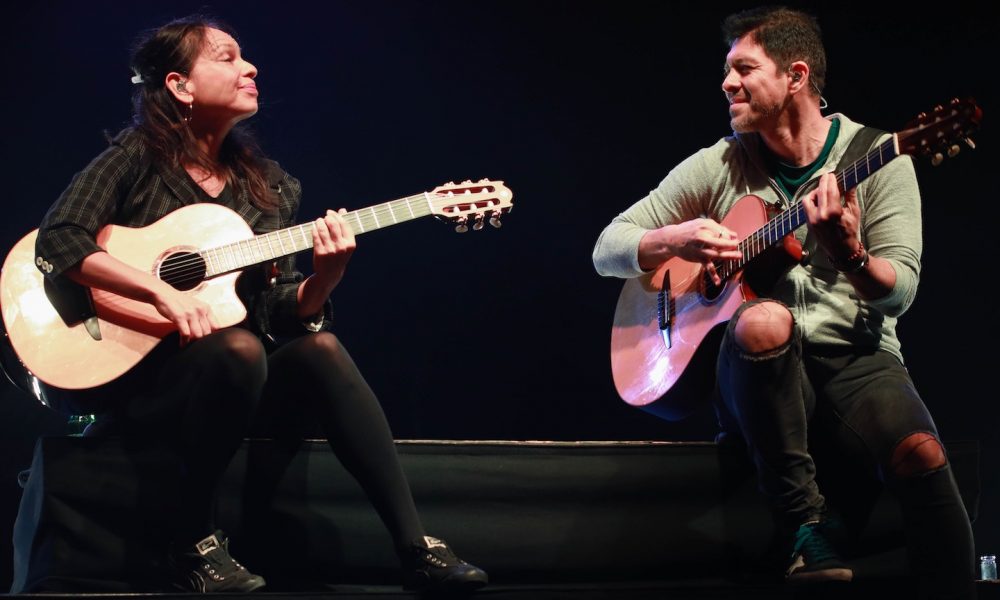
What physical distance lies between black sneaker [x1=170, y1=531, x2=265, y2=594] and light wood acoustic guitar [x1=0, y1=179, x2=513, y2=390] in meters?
0.42

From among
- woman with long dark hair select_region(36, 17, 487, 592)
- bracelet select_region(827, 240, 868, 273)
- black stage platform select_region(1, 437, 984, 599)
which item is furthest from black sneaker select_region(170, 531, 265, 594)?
bracelet select_region(827, 240, 868, 273)

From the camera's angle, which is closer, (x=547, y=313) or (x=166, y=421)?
(x=166, y=421)

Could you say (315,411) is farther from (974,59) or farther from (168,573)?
(974,59)

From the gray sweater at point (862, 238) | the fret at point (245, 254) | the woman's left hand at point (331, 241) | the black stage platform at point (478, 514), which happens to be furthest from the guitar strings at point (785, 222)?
the fret at point (245, 254)

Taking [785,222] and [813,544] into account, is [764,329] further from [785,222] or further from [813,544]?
[813,544]

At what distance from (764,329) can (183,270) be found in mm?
1301

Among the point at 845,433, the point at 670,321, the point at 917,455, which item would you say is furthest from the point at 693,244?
the point at 917,455

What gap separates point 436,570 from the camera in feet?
6.62

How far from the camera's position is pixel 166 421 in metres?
2.21

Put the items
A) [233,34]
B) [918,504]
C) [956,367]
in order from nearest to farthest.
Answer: [918,504] < [233,34] < [956,367]

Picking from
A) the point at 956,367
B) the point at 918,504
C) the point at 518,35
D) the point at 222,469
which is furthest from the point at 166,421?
the point at 956,367

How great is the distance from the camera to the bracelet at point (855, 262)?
214 centimetres

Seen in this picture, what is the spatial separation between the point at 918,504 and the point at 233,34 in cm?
205

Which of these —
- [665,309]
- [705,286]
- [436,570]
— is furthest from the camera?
[665,309]
